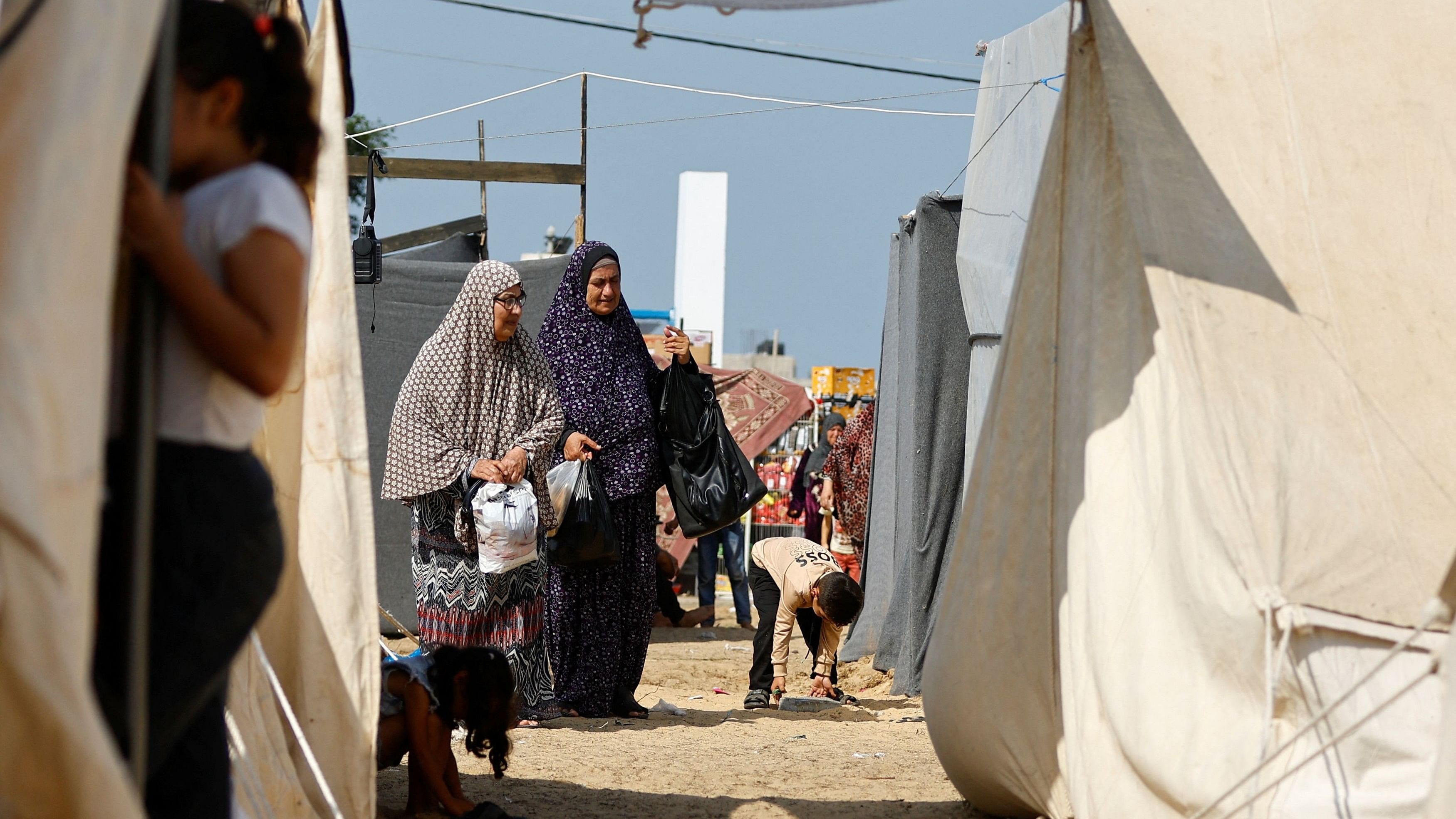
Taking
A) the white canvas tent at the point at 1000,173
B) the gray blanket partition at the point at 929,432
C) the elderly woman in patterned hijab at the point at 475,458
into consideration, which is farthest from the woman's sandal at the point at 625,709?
the white canvas tent at the point at 1000,173

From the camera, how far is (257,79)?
1645 mm

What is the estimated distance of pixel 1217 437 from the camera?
3121 millimetres

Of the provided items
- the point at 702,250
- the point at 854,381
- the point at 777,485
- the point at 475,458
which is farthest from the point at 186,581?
the point at 702,250

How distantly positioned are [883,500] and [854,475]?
4.01 ft

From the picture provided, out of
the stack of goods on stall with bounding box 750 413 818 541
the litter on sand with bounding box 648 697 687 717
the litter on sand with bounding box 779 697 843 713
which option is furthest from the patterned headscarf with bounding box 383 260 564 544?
the stack of goods on stall with bounding box 750 413 818 541

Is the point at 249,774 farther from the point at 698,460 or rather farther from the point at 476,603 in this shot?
A: the point at 698,460

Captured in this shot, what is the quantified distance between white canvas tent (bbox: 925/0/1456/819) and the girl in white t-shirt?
89.2 inches

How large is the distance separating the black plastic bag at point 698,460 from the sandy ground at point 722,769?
3.04 ft

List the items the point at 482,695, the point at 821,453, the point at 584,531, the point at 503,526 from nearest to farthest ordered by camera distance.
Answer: the point at 482,695 → the point at 503,526 → the point at 584,531 → the point at 821,453

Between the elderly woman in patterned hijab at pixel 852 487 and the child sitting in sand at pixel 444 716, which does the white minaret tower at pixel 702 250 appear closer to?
the elderly woman in patterned hijab at pixel 852 487

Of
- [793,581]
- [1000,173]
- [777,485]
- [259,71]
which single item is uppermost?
[1000,173]

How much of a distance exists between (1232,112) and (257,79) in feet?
8.87

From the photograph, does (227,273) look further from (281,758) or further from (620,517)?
(620,517)

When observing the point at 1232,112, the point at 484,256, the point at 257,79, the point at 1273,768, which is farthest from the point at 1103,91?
the point at 484,256
